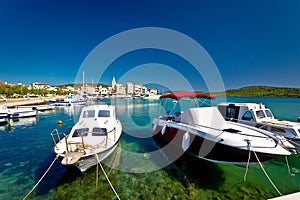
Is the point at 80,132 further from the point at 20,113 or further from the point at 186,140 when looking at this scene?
the point at 20,113

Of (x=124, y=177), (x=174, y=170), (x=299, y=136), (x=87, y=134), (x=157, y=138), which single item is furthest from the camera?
(x=157, y=138)

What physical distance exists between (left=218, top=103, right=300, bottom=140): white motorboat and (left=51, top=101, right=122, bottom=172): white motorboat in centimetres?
978

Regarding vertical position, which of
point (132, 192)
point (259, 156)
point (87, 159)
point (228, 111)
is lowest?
point (132, 192)

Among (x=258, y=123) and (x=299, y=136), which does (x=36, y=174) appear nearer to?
(x=258, y=123)

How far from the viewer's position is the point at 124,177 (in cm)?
620

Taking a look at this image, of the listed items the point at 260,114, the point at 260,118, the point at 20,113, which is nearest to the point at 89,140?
the point at 260,118

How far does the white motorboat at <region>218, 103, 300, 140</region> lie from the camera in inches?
336

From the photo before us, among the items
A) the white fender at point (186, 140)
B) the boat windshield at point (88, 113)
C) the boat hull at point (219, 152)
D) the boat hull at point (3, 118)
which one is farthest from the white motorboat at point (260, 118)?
the boat hull at point (3, 118)

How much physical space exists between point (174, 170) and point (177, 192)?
1.58 metres

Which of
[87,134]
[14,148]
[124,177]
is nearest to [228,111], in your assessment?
[124,177]

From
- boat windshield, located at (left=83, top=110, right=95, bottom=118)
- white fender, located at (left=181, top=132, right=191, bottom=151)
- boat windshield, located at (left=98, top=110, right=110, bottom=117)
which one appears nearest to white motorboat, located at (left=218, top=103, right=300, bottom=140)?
white fender, located at (left=181, top=132, right=191, bottom=151)

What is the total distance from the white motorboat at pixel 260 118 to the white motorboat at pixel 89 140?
32.1 ft

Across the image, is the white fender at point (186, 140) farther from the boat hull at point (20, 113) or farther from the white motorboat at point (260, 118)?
the boat hull at point (20, 113)

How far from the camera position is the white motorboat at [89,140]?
17.5ft
